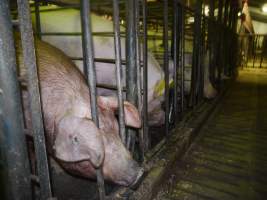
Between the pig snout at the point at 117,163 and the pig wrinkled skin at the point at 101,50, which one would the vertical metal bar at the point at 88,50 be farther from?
the pig wrinkled skin at the point at 101,50

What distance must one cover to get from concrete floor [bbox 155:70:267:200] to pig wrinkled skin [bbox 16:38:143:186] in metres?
0.71

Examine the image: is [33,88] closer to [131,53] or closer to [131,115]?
[131,115]

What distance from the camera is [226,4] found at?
683 centimetres

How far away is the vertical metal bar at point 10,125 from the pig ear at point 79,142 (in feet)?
0.94

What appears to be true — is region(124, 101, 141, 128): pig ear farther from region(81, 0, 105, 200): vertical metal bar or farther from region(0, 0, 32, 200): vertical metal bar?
region(0, 0, 32, 200): vertical metal bar

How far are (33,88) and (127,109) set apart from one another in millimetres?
875

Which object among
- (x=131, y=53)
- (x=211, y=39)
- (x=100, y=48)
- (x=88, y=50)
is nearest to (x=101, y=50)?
(x=100, y=48)

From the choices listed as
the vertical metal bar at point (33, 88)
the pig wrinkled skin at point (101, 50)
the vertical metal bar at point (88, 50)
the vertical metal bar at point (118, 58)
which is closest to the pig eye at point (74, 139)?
the vertical metal bar at point (88, 50)

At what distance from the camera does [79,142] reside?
161 cm

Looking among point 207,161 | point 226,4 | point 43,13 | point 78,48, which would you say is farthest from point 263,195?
point 226,4

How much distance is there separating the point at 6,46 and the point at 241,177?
2462 mm

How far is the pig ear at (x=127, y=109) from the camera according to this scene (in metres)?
2.01

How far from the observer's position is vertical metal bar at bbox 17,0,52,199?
1.20 meters

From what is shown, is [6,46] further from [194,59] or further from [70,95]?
[194,59]
